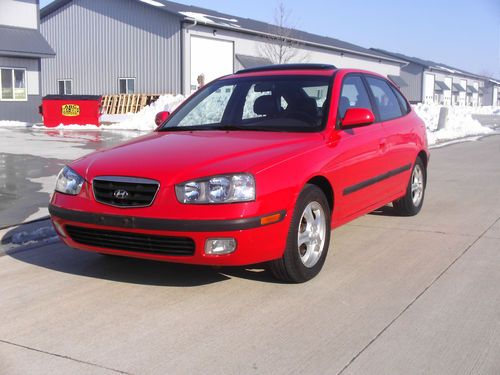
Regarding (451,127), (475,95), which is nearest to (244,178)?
(451,127)

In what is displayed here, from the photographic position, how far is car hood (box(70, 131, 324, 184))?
409 centimetres

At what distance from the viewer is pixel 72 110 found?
22875 mm

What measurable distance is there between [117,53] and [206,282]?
2943 cm

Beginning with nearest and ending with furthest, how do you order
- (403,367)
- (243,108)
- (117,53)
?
(403,367) < (243,108) < (117,53)

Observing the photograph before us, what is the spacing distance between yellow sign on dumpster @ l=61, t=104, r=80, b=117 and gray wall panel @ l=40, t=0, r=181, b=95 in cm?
740

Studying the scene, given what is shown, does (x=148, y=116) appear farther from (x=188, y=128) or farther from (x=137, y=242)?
(x=137, y=242)

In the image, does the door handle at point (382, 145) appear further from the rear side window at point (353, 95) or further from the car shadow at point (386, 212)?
the car shadow at point (386, 212)

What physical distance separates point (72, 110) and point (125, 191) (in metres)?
19.8

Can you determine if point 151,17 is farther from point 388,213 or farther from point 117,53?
point 388,213

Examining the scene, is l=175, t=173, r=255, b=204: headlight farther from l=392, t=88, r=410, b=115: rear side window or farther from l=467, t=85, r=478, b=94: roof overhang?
l=467, t=85, r=478, b=94: roof overhang

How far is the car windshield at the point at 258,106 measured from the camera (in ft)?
16.9

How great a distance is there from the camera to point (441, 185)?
9.44 m

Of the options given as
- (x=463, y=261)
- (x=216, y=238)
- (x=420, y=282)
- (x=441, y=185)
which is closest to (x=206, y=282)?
(x=216, y=238)

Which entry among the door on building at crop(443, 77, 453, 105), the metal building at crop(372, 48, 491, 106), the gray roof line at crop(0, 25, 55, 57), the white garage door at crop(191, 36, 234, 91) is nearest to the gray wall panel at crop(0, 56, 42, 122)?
the gray roof line at crop(0, 25, 55, 57)
